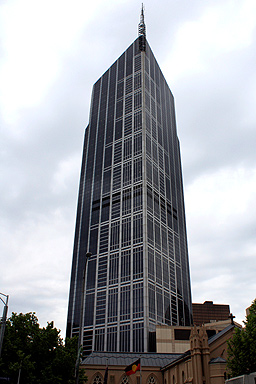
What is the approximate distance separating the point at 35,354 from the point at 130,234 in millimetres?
102805

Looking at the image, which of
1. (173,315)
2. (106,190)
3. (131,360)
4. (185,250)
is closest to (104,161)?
(106,190)

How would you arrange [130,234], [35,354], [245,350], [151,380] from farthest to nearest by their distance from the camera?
[130,234] → [151,380] → [35,354] → [245,350]

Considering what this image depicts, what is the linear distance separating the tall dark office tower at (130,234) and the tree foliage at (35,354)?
80.8 metres

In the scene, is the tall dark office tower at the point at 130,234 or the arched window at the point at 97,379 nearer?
the arched window at the point at 97,379

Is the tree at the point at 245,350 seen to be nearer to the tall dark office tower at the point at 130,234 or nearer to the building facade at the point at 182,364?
the building facade at the point at 182,364

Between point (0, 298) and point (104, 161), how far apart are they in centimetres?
14810

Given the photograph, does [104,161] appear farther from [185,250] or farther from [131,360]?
[131,360]

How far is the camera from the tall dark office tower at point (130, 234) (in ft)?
462

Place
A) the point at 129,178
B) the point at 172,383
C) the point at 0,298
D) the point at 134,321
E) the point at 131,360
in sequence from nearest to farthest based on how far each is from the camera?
1. the point at 0,298
2. the point at 172,383
3. the point at 131,360
4. the point at 134,321
5. the point at 129,178

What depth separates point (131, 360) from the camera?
78.8 metres

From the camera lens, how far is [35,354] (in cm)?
5328

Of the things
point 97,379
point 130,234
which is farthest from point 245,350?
point 130,234

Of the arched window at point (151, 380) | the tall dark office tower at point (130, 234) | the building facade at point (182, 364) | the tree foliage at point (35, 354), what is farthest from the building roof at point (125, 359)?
the tall dark office tower at point (130, 234)

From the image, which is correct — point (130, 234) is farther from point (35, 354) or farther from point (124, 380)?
point (35, 354)
